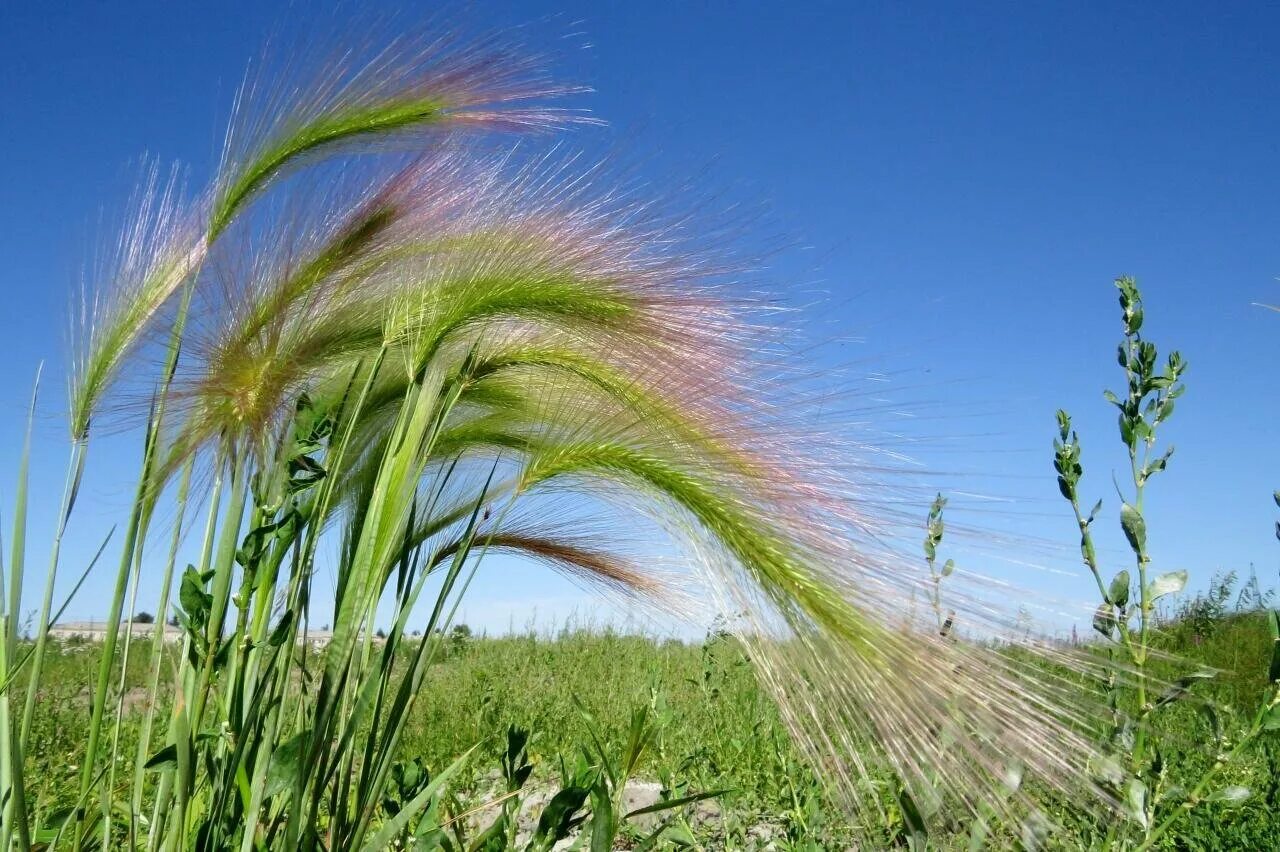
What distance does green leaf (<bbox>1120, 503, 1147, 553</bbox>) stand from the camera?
4.58 ft

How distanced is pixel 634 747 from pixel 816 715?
30cm

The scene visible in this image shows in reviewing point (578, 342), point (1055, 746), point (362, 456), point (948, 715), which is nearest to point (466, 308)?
point (578, 342)

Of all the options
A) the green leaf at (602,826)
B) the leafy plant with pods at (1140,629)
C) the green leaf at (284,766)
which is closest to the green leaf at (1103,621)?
the leafy plant with pods at (1140,629)

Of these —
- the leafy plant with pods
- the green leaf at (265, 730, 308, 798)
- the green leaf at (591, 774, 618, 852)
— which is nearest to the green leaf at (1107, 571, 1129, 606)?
the leafy plant with pods

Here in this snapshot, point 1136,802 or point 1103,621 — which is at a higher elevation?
point 1103,621

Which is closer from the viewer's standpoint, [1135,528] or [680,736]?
[1135,528]

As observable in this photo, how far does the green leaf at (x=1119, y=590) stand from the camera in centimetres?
139

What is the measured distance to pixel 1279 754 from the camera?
325cm

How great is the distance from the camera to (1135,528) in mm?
1395

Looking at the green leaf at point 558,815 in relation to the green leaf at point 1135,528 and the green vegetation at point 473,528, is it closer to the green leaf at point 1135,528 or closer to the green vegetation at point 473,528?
the green vegetation at point 473,528

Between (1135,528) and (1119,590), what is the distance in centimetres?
9

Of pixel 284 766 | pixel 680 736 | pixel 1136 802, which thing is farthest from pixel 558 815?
pixel 680 736

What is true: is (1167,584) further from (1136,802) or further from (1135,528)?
A: (1136,802)

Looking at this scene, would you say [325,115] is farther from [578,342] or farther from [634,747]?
[634,747]
